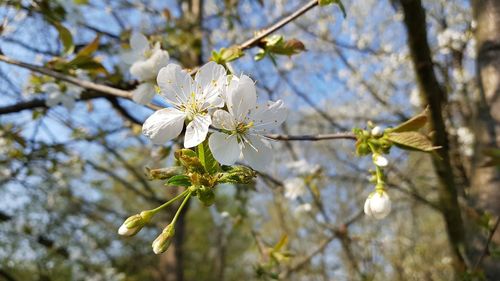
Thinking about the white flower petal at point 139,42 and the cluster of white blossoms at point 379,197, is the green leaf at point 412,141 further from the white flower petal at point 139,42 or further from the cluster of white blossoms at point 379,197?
the white flower petal at point 139,42

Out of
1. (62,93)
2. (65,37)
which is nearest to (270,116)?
(65,37)

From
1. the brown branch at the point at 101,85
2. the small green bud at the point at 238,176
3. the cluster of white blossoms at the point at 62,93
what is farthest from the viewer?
the cluster of white blossoms at the point at 62,93

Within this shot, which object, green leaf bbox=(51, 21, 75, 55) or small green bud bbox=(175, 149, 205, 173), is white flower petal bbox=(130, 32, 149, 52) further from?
small green bud bbox=(175, 149, 205, 173)

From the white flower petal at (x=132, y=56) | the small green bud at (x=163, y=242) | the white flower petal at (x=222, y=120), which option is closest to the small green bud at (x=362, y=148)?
the white flower petal at (x=222, y=120)

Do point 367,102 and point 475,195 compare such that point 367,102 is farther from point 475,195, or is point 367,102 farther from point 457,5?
point 475,195

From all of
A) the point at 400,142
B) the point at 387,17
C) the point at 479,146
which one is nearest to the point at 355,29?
the point at 387,17
